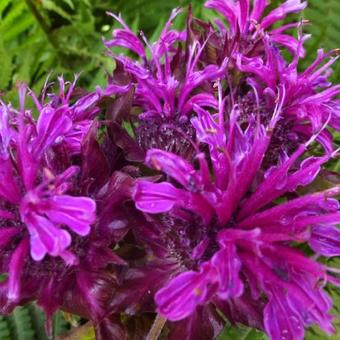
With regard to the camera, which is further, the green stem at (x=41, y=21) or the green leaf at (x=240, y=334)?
the green stem at (x=41, y=21)

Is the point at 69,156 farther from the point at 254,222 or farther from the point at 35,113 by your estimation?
the point at 35,113

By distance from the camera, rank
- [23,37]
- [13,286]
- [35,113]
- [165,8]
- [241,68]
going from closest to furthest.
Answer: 1. [13,286]
2. [241,68]
3. [35,113]
4. [165,8]
5. [23,37]

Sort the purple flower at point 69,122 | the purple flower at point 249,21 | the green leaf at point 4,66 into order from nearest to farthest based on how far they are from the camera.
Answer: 1. the purple flower at point 69,122
2. the purple flower at point 249,21
3. the green leaf at point 4,66

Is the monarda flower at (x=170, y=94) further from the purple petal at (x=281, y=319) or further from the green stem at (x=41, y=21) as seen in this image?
the green stem at (x=41, y=21)

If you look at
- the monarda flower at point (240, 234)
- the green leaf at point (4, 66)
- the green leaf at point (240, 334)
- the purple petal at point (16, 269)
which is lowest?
the green leaf at point (240, 334)

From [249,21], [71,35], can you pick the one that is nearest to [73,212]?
[249,21]

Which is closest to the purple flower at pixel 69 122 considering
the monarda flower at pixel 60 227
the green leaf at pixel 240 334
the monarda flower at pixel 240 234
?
the monarda flower at pixel 60 227

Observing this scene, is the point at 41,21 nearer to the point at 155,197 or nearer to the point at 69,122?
the point at 69,122

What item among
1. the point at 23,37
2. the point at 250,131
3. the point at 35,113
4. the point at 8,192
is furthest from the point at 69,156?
the point at 23,37
